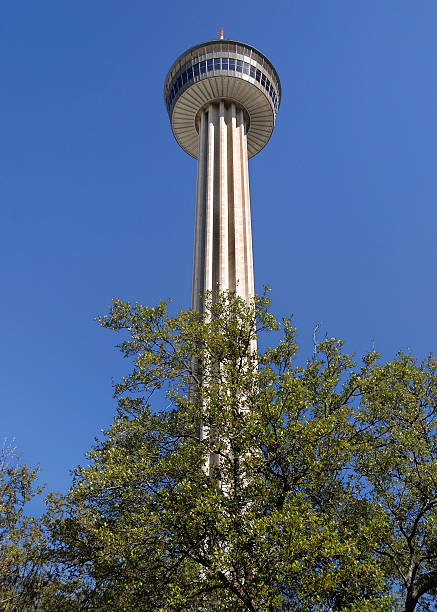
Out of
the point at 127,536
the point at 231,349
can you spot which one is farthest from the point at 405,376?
the point at 127,536

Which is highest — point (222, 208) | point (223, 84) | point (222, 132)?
point (223, 84)

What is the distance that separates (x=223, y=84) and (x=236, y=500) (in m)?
44.8

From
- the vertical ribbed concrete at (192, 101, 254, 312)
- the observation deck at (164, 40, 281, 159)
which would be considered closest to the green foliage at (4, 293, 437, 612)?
the vertical ribbed concrete at (192, 101, 254, 312)

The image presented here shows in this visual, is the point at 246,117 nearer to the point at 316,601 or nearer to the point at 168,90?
the point at 168,90

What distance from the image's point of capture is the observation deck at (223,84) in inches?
2021

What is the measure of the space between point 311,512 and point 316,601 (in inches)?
84.6

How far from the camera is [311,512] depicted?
1469cm

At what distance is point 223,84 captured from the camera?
51406 mm

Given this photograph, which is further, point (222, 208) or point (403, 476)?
point (222, 208)

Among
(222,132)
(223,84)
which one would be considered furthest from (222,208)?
(223,84)

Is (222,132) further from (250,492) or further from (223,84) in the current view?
(250,492)

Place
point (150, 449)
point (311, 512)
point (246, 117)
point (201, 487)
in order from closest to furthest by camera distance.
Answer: point (311, 512)
point (201, 487)
point (150, 449)
point (246, 117)

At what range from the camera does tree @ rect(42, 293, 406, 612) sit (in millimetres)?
13953

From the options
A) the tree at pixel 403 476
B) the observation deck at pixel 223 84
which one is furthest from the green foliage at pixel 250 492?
the observation deck at pixel 223 84
